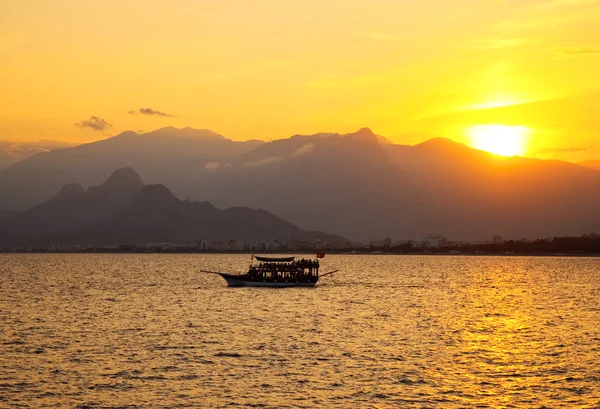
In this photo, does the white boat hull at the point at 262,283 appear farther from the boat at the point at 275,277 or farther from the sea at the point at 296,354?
the sea at the point at 296,354

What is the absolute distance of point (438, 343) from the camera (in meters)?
74.2

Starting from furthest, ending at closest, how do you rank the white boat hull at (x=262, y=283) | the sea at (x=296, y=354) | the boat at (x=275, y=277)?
the boat at (x=275, y=277)
the white boat hull at (x=262, y=283)
the sea at (x=296, y=354)

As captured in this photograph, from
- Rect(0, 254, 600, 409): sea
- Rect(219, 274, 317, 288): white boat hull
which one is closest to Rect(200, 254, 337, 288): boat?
Rect(219, 274, 317, 288): white boat hull

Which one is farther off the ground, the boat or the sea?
the boat

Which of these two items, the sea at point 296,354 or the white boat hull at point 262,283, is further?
the white boat hull at point 262,283

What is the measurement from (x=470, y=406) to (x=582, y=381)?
12978mm

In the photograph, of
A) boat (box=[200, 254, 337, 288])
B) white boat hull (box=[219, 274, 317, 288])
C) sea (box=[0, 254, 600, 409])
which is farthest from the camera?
boat (box=[200, 254, 337, 288])

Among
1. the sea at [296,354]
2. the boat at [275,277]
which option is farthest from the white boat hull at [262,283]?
the sea at [296,354]

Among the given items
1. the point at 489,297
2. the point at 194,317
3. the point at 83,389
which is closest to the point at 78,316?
the point at 194,317

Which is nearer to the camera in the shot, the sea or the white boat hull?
the sea

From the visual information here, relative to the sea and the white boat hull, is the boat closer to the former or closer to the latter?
the white boat hull

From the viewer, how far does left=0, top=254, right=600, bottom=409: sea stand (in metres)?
49.3

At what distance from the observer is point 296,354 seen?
65.9m

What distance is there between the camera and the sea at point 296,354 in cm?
4931
